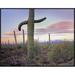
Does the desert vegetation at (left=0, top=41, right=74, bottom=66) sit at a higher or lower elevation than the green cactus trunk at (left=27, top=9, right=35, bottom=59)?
lower

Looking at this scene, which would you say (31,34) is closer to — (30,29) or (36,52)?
(30,29)

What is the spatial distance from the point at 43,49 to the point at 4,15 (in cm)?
78

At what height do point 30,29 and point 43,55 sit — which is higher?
point 30,29

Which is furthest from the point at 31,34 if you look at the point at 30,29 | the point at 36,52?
the point at 36,52

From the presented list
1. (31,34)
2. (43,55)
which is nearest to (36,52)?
(43,55)

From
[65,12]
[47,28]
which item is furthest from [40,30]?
[65,12]

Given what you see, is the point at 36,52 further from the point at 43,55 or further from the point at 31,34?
the point at 31,34

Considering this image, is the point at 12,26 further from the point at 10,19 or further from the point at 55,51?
the point at 55,51

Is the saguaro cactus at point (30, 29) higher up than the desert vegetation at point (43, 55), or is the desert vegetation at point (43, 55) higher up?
the saguaro cactus at point (30, 29)

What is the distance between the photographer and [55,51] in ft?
18.8

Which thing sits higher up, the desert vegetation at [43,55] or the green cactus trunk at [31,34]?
the green cactus trunk at [31,34]

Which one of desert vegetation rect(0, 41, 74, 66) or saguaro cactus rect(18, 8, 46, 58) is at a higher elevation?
saguaro cactus rect(18, 8, 46, 58)
